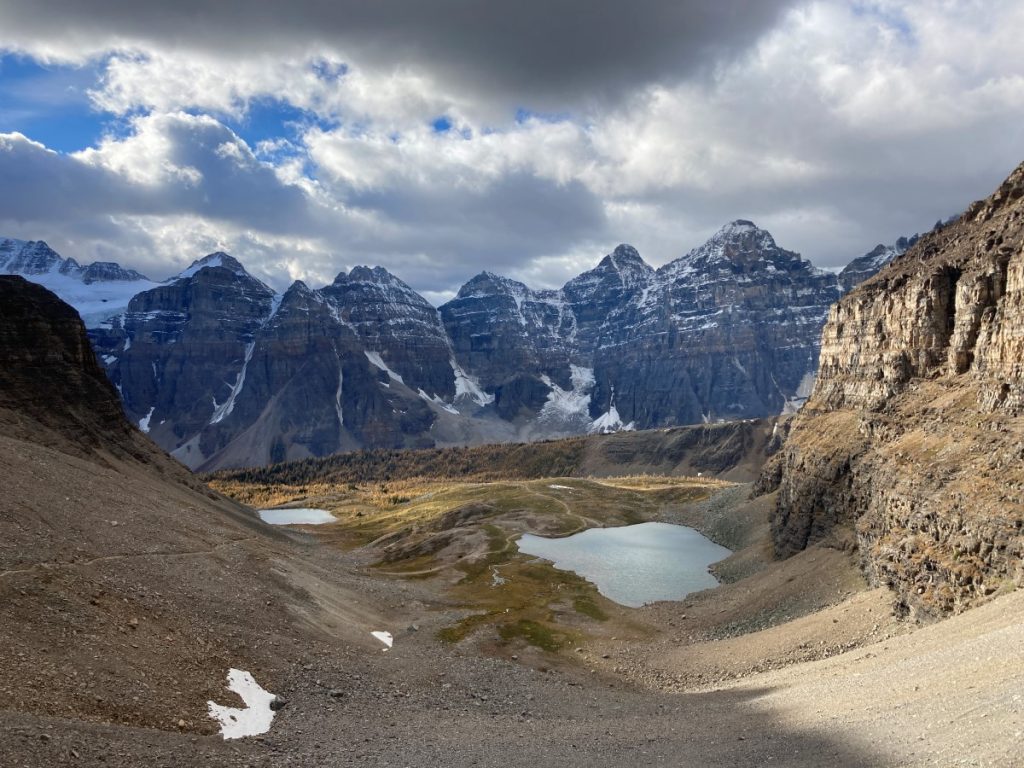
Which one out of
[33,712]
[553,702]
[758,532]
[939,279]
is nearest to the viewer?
[33,712]

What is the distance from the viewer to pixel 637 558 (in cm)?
11081

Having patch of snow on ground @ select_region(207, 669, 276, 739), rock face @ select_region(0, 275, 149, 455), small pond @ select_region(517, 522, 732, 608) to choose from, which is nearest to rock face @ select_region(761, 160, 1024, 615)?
small pond @ select_region(517, 522, 732, 608)

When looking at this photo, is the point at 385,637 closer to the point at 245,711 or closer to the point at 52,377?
the point at 245,711

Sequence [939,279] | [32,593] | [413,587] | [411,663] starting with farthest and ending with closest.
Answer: [413,587] < [939,279] < [411,663] < [32,593]

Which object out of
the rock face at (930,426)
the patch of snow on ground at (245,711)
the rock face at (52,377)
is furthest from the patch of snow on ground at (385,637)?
the rock face at (52,377)

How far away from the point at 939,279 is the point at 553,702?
63.4 m

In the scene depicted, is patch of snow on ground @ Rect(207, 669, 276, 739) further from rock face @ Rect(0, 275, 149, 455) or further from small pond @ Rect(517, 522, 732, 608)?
rock face @ Rect(0, 275, 149, 455)

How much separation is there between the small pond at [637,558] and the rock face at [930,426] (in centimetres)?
1423

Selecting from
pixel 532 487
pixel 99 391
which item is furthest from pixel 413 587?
pixel 532 487

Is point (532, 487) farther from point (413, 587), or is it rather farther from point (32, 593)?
point (32, 593)

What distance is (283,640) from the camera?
47.6m

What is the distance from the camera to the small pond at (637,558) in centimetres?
9206

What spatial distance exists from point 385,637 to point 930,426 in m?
55.4

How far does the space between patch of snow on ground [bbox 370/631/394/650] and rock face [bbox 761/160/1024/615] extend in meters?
39.8
